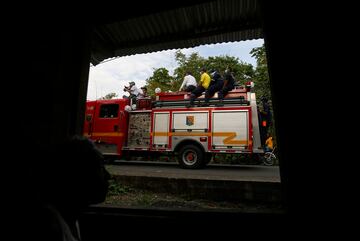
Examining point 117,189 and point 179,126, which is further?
point 179,126

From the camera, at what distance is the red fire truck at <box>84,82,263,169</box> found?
829 centimetres

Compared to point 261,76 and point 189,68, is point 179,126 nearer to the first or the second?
point 261,76

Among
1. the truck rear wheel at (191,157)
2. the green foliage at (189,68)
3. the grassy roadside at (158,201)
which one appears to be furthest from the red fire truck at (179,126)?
the green foliage at (189,68)

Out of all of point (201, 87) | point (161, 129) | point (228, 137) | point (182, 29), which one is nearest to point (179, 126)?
point (161, 129)

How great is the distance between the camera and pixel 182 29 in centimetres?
376

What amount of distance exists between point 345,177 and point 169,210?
5.51 ft

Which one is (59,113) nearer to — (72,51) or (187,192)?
(72,51)

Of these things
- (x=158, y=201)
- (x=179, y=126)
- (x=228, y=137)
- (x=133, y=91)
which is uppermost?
(x=133, y=91)

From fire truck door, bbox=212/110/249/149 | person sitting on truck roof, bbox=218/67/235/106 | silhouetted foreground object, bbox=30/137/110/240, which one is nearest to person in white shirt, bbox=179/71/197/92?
person sitting on truck roof, bbox=218/67/235/106

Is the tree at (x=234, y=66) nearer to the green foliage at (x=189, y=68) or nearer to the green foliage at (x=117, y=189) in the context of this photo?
the green foliage at (x=189, y=68)

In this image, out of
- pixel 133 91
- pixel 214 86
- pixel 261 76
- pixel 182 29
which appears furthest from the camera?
pixel 261 76

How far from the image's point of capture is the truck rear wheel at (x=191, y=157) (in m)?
8.49

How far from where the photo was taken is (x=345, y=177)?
6.03 ft

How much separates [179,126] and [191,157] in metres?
1.28
